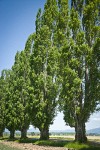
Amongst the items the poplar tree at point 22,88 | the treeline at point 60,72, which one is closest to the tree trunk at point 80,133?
the treeline at point 60,72

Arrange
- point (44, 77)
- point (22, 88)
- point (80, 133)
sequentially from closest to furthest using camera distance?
1. point (80, 133)
2. point (44, 77)
3. point (22, 88)

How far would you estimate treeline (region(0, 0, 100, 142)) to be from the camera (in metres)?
30.6

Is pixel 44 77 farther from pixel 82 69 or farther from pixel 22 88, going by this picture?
pixel 22 88

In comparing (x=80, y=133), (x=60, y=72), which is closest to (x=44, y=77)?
(x=60, y=72)

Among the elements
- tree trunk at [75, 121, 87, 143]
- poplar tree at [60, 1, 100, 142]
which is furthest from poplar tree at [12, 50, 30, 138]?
tree trunk at [75, 121, 87, 143]

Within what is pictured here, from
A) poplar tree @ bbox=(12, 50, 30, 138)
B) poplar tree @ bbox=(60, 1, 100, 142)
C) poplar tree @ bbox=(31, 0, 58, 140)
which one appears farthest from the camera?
poplar tree @ bbox=(12, 50, 30, 138)

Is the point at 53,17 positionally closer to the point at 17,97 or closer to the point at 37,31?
the point at 37,31

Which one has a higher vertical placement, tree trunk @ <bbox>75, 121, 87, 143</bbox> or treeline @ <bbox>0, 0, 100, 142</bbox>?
treeline @ <bbox>0, 0, 100, 142</bbox>

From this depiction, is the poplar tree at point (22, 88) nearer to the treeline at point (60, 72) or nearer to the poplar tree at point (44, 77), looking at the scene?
the treeline at point (60, 72)

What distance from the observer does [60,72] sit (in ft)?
117

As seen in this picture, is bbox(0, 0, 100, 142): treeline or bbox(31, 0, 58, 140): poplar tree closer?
bbox(0, 0, 100, 142): treeline

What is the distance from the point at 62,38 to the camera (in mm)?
36500

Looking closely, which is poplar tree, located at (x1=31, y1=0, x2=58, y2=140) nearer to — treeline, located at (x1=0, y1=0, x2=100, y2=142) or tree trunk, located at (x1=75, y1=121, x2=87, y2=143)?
treeline, located at (x1=0, y1=0, x2=100, y2=142)

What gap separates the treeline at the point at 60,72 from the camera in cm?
3059
